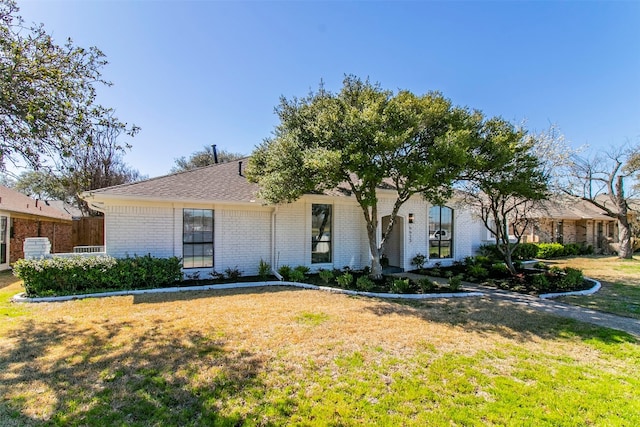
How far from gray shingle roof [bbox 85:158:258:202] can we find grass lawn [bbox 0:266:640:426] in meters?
3.52

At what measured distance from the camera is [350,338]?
5254mm

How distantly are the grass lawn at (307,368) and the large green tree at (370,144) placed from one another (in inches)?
139

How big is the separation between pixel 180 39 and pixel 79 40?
3391 mm

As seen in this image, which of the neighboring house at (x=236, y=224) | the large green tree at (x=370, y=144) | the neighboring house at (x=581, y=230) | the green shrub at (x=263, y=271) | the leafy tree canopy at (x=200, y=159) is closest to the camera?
the large green tree at (x=370, y=144)

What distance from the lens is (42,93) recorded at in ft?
19.6

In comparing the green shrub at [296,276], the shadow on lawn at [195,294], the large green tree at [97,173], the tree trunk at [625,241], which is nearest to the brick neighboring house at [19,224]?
the large green tree at [97,173]

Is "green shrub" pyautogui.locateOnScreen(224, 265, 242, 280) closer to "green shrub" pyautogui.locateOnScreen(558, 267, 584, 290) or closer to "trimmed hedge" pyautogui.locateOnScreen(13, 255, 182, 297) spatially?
"trimmed hedge" pyautogui.locateOnScreen(13, 255, 182, 297)

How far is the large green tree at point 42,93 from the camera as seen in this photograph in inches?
224

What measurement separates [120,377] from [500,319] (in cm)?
700

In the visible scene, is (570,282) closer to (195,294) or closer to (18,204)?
(195,294)

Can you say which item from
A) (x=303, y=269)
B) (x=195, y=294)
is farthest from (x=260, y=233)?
(x=195, y=294)

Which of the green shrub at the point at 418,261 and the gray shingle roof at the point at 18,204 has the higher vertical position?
the gray shingle roof at the point at 18,204

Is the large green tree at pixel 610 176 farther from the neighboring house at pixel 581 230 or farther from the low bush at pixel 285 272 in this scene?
the low bush at pixel 285 272

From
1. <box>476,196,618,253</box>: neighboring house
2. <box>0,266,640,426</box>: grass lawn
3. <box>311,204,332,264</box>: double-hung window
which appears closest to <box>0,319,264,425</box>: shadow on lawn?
<box>0,266,640,426</box>: grass lawn
